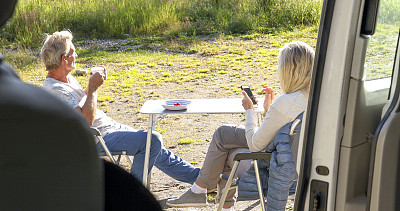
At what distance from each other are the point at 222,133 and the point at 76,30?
8.02 m

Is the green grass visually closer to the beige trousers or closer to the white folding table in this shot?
the white folding table

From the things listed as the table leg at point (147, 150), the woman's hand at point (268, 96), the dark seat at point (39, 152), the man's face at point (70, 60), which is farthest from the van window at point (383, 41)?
the man's face at point (70, 60)

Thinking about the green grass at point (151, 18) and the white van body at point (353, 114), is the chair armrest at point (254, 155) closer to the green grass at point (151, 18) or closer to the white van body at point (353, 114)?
the white van body at point (353, 114)

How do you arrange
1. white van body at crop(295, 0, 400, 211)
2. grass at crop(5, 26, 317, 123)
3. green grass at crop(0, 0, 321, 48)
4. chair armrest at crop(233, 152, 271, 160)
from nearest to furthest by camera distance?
white van body at crop(295, 0, 400, 211) < chair armrest at crop(233, 152, 271, 160) < grass at crop(5, 26, 317, 123) < green grass at crop(0, 0, 321, 48)

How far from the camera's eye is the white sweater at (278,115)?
3203 millimetres

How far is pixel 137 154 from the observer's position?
412 centimetres

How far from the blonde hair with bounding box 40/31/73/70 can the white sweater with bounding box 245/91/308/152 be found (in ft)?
5.05

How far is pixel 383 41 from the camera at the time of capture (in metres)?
1.66

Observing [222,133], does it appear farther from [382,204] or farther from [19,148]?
[19,148]

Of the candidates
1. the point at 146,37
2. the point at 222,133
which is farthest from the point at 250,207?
the point at 146,37

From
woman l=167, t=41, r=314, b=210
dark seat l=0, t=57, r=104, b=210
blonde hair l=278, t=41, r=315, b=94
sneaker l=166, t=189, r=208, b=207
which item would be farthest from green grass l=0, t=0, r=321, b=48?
dark seat l=0, t=57, r=104, b=210

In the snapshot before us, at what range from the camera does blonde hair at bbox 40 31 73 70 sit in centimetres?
391

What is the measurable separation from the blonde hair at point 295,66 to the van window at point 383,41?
1.55m

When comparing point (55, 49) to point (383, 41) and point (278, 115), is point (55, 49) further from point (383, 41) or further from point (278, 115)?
point (383, 41)
